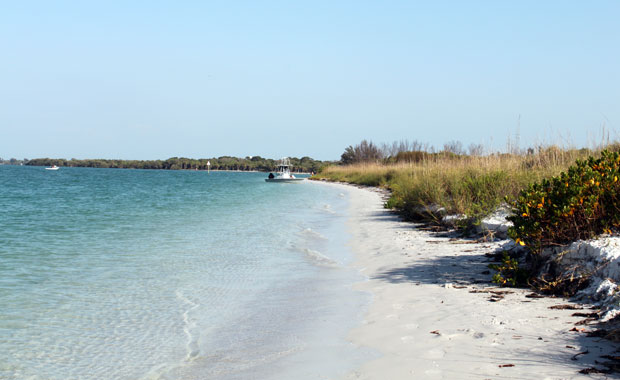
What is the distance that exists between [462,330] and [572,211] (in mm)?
2109

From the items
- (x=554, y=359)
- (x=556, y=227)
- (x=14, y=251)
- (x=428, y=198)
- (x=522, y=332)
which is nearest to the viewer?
(x=554, y=359)

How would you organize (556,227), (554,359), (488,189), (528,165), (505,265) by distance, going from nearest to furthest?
(554,359) < (556,227) < (505,265) < (488,189) < (528,165)

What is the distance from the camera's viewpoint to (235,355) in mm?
4570

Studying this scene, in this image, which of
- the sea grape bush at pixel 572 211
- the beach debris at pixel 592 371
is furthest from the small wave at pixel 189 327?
the sea grape bush at pixel 572 211

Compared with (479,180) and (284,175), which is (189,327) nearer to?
(479,180)

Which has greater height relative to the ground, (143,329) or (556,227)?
(556,227)

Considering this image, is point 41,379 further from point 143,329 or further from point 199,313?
point 199,313

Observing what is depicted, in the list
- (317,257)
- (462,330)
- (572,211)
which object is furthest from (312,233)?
(462,330)

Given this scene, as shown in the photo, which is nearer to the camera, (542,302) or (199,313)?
(542,302)

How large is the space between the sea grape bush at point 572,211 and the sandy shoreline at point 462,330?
0.74 m

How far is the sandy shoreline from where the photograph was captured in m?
3.72

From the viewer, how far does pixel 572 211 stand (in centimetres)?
561

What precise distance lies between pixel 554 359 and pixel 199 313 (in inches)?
157

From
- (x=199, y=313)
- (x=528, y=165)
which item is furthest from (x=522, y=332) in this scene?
(x=528, y=165)
